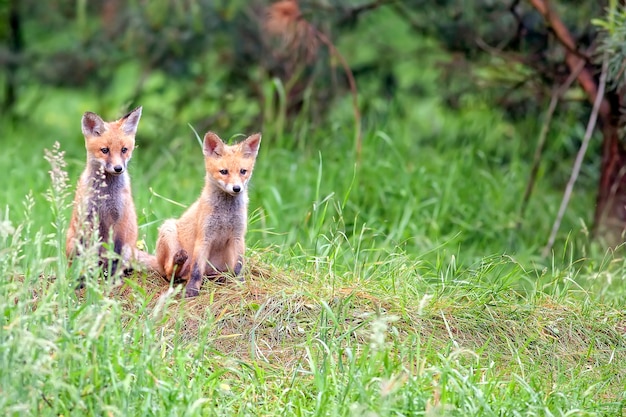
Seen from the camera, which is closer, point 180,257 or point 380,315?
point 380,315

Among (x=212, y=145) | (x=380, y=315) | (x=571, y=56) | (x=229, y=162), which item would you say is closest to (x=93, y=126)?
(x=212, y=145)

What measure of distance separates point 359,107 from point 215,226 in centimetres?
481

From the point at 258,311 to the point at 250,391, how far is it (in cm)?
62

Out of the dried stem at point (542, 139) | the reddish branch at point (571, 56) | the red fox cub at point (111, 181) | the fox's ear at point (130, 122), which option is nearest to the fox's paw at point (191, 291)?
the red fox cub at point (111, 181)

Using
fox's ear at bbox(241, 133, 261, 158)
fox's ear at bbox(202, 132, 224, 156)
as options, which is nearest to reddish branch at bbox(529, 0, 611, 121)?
fox's ear at bbox(241, 133, 261, 158)

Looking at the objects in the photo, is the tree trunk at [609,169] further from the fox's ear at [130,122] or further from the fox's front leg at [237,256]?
the fox's ear at [130,122]

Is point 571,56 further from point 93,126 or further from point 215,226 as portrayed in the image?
point 93,126

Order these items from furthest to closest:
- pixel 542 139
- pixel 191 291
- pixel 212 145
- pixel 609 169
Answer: pixel 609 169, pixel 542 139, pixel 212 145, pixel 191 291

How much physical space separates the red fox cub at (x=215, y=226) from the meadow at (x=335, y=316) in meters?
0.14

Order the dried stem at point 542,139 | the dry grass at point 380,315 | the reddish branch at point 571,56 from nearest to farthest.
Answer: the dry grass at point 380,315 → the reddish branch at point 571,56 → the dried stem at point 542,139

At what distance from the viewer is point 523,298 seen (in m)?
5.08

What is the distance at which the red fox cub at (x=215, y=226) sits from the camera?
5.04m

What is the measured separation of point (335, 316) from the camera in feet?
14.8

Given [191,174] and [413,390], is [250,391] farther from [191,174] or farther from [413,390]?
[191,174]
